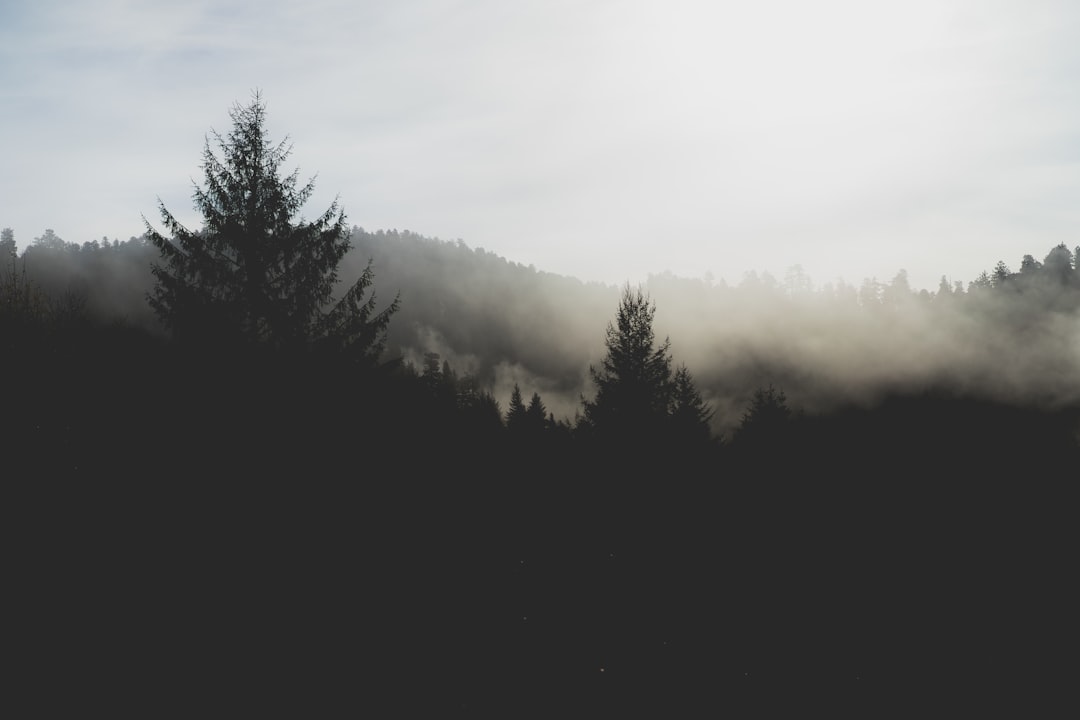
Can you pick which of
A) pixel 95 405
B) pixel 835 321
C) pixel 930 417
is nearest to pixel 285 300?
pixel 95 405

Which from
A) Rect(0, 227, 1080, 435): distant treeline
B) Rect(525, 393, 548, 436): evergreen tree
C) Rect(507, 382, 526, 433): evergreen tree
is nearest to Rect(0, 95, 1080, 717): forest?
Rect(525, 393, 548, 436): evergreen tree

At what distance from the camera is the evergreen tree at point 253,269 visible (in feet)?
40.8

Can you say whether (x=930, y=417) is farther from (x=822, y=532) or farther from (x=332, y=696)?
(x=332, y=696)

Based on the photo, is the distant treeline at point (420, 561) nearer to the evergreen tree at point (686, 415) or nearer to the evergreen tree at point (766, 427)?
the evergreen tree at point (766, 427)

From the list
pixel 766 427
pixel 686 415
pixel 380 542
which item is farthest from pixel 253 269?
pixel 766 427

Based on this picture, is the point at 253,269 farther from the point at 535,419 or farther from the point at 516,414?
the point at 516,414

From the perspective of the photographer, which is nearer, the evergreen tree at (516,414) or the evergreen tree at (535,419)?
the evergreen tree at (535,419)

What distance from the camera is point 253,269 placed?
1283 centimetres

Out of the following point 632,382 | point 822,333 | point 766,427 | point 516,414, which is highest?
point 822,333

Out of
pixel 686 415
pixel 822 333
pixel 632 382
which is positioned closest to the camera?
pixel 632 382

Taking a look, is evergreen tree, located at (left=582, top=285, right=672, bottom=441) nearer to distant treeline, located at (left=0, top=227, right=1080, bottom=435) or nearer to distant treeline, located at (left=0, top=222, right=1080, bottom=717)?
distant treeline, located at (left=0, top=222, right=1080, bottom=717)

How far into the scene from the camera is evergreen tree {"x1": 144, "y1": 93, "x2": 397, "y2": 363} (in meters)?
12.4

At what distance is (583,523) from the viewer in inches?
729

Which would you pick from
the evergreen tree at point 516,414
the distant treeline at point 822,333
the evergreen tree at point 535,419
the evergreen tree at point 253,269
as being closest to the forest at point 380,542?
the evergreen tree at point 253,269
